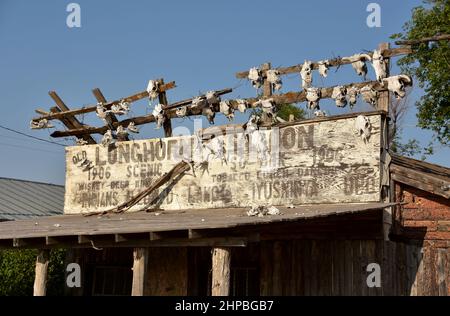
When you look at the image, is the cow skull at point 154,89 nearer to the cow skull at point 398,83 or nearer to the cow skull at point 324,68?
the cow skull at point 324,68

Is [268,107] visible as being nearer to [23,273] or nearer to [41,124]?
[41,124]

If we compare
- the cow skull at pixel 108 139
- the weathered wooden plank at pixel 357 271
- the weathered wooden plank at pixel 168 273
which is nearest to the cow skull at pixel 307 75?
the weathered wooden plank at pixel 357 271

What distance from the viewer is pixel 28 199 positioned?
85.9 feet

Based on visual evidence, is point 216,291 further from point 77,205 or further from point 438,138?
point 438,138

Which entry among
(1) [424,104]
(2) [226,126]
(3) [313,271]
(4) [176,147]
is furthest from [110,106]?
(1) [424,104]

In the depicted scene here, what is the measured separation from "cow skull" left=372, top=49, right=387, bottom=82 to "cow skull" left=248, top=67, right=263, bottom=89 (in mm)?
2409

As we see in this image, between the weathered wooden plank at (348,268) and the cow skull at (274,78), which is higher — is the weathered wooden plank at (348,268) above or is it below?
below

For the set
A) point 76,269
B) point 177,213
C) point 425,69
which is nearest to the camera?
point 177,213

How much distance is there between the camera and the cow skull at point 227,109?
45.9 ft

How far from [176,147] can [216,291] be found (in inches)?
226

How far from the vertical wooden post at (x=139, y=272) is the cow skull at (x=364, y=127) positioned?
4.62 m

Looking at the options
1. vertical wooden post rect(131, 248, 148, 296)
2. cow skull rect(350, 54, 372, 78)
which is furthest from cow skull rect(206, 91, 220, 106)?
vertical wooden post rect(131, 248, 148, 296)

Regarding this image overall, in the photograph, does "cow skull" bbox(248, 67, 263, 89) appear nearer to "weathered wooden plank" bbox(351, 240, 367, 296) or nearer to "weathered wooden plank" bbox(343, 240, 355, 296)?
"weathered wooden plank" bbox(343, 240, 355, 296)

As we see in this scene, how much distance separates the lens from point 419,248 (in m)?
12.0
